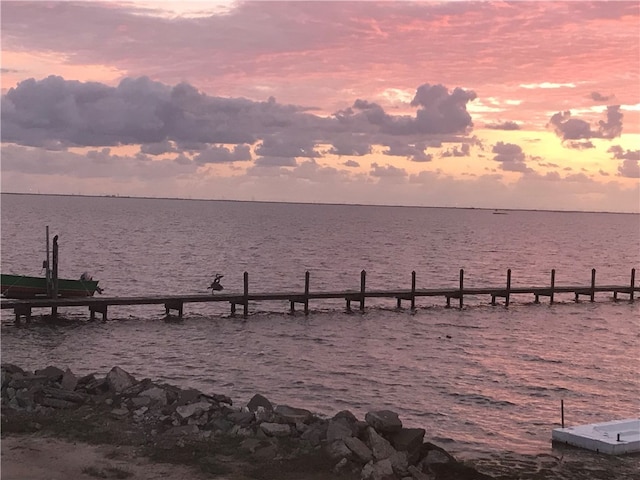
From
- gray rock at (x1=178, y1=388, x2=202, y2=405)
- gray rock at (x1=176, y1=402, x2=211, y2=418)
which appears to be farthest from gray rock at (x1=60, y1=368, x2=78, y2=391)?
gray rock at (x1=176, y1=402, x2=211, y2=418)

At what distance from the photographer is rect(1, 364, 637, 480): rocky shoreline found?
14.2 m

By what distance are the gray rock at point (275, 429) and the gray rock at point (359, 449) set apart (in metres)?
1.50

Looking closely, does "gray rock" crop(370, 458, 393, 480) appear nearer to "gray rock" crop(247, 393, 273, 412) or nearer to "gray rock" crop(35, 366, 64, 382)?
"gray rock" crop(247, 393, 273, 412)

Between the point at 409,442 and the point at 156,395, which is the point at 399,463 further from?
the point at 156,395

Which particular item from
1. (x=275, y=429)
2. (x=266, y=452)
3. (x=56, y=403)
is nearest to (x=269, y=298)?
(x=56, y=403)

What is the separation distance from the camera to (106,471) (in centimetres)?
1305

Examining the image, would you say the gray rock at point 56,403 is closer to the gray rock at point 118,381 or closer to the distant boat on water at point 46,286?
the gray rock at point 118,381

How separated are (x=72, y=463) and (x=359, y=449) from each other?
18.2ft

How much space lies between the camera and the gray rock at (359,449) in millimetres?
14409

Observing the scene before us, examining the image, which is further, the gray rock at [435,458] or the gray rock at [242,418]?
the gray rock at [242,418]

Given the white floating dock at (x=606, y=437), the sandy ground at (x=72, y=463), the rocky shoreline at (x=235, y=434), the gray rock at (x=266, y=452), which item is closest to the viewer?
the sandy ground at (x=72, y=463)

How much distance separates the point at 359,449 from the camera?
48.0ft

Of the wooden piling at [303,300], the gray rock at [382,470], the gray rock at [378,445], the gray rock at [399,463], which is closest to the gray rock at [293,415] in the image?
the gray rock at [378,445]

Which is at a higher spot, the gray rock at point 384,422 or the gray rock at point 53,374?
the gray rock at point 53,374
